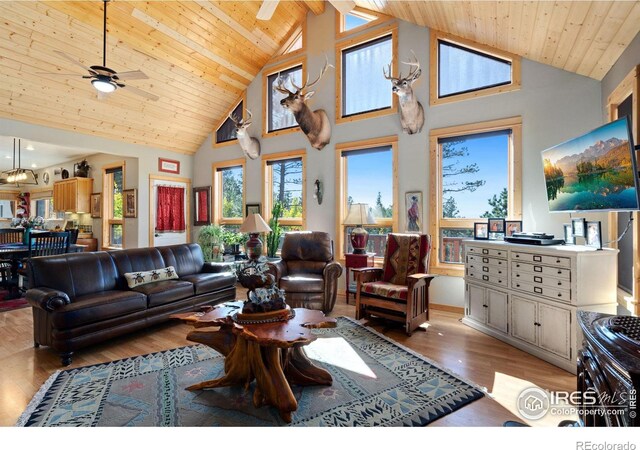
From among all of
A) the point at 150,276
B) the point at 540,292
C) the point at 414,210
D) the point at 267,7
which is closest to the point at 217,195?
the point at 150,276

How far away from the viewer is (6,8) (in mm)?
3582

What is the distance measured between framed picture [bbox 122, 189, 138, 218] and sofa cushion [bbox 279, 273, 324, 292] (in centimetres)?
423

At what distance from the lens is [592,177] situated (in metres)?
2.44

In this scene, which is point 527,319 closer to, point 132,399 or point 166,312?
point 132,399

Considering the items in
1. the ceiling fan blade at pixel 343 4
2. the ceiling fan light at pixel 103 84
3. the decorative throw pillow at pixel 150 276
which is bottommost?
the decorative throw pillow at pixel 150 276

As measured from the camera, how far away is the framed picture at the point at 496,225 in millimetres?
3645

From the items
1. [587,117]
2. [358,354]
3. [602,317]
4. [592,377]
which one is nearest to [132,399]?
[358,354]

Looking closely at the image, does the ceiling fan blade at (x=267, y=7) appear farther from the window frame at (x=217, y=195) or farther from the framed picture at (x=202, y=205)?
the framed picture at (x=202, y=205)

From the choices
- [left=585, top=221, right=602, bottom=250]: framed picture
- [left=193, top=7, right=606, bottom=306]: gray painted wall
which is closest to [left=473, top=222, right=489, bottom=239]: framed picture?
[left=193, top=7, right=606, bottom=306]: gray painted wall

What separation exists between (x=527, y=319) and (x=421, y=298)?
41.0 inches

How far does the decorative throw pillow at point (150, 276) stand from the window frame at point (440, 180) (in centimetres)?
360

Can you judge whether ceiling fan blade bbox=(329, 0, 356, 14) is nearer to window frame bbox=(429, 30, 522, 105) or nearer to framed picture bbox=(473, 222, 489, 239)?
window frame bbox=(429, 30, 522, 105)

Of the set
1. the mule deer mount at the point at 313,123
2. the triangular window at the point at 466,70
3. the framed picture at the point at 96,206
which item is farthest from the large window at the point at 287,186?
the framed picture at the point at 96,206

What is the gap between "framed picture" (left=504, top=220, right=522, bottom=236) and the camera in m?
3.59
